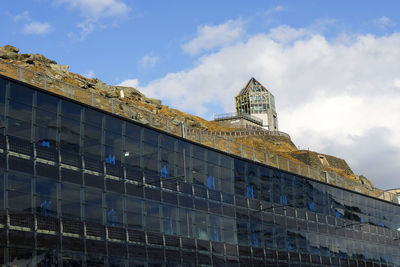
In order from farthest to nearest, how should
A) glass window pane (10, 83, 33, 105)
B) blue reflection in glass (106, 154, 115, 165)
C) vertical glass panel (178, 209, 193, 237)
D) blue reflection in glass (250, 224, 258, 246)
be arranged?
1. blue reflection in glass (250, 224, 258, 246)
2. vertical glass panel (178, 209, 193, 237)
3. blue reflection in glass (106, 154, 115, 165)
4. glass window pane (10, 83, 33, 105)

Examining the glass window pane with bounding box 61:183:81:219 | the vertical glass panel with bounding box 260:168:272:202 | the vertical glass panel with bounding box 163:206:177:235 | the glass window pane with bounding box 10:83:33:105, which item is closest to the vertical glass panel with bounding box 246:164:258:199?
the vertical glass panel with bounding box 260:168:272:202

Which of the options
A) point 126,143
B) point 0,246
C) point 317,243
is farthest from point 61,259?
point 317,243

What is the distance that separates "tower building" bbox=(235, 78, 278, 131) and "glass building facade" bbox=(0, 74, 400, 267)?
104333 mm

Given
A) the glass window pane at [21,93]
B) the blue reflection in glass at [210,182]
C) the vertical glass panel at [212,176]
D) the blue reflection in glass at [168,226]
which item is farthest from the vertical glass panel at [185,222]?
the glass window pane at [21,93]

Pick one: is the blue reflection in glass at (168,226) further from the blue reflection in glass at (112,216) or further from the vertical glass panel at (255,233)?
the vertical glass panel at (255,233)

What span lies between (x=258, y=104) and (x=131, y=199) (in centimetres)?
13044

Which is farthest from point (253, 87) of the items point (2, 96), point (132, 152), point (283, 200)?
point (2, 96)

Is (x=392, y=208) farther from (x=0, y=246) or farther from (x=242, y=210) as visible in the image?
(x=0, y=246)

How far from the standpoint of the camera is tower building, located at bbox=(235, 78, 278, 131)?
169 metres

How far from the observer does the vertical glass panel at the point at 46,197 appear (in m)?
35.1

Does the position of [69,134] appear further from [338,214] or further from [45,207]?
[338,214]

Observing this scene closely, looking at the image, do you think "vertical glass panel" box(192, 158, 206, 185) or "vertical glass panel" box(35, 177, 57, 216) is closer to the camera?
"vertical glass panel" box(35, 177, 57, 216)

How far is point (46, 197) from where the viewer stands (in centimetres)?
3553

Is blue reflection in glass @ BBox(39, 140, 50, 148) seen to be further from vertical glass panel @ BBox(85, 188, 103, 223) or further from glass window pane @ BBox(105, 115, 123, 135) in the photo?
glass window pane @ BBox(105, 115, 123, 135)
